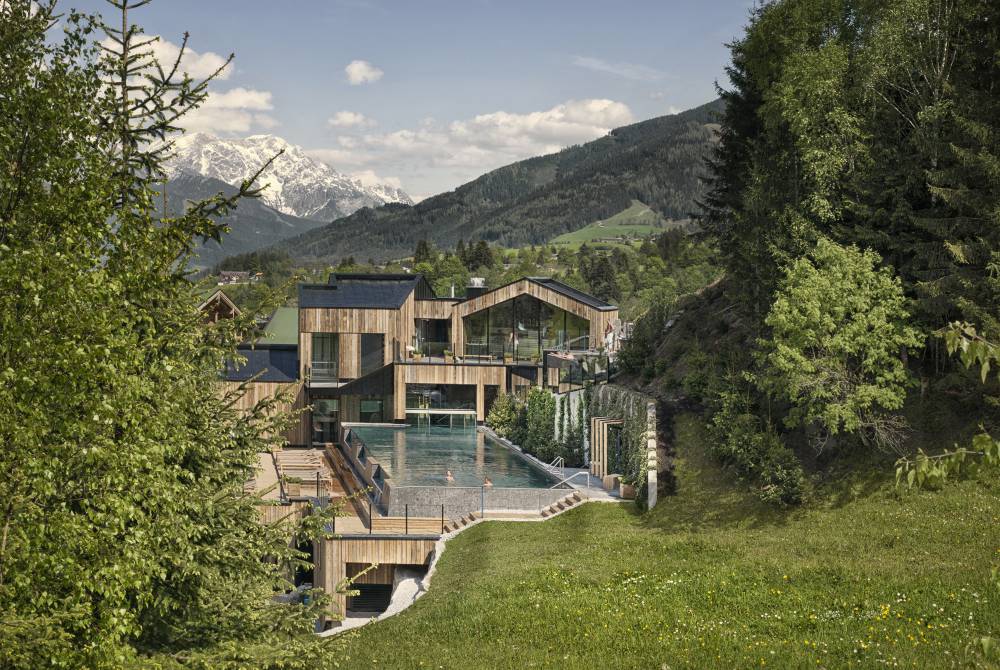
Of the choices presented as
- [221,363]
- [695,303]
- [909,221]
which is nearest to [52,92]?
[221,363]

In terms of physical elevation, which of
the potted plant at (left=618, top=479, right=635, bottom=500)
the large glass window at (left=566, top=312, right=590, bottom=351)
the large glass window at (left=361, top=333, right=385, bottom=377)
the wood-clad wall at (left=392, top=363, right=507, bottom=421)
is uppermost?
the large glass window at (left=566, top=312, right=590, bottom=351)

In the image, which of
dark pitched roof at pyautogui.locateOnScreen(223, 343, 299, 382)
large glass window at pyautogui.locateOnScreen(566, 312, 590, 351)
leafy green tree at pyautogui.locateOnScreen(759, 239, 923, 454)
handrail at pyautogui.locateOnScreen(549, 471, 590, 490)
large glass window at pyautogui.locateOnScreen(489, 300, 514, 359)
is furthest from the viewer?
large glass window at pyautogui.locateOnScreen(489, 300, 514, 359)

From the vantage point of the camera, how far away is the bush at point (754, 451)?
76.6 ft

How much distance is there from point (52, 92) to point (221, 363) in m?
3.73

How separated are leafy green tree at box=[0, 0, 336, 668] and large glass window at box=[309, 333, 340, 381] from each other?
34835 mm

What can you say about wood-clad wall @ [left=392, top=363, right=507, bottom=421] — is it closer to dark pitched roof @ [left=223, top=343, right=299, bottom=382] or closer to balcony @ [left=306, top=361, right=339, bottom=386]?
balcony @ [left=306, top=361, right=339, bottom=386]

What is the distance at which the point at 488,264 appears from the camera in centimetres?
12712

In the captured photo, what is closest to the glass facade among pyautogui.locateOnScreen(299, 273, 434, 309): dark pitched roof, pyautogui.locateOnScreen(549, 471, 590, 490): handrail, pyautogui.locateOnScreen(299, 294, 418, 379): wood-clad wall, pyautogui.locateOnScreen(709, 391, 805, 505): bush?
pyautogui.locateOnScreen(299, 273, 434, 309): dark pitched roof

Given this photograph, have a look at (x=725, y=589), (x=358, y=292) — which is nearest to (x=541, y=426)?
(x=358, y=292)

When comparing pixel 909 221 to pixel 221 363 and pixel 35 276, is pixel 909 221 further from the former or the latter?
pixel 35 276

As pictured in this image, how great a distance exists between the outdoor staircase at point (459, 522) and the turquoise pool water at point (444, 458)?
2355 mm

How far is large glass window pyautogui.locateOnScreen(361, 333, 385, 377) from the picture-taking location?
4759 centimetres

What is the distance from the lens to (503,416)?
44.0 meters

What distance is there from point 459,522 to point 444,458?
28.5 feet
